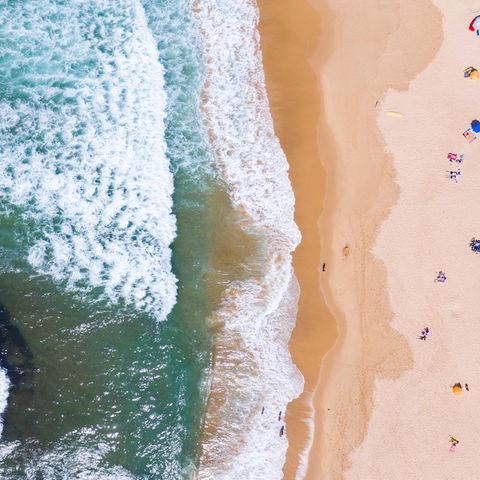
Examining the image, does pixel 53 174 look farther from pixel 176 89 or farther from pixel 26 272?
pixel 176 89

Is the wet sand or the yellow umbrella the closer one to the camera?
the wet sand

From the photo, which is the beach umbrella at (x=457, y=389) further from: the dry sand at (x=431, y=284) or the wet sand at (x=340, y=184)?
the wet sand at (x=340, y=184)

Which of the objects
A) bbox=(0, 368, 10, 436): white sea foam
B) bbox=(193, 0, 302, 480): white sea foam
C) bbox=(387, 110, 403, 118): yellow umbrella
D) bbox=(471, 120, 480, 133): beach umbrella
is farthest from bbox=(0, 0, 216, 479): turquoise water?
bbox=(471, 120, 480, 133): beach umbrella

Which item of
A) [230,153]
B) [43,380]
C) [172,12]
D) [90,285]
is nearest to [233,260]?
[230,153]

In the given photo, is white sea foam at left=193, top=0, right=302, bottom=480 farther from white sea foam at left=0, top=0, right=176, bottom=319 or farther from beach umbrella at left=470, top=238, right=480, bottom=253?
beach umbrella at left=470, top=238, right=480, bottom=253

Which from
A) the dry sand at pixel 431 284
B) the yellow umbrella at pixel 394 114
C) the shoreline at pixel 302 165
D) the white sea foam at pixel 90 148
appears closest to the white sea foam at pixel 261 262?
the shoreline at pixel 302 165

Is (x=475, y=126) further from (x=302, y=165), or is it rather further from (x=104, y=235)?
(x=104, y=235)
